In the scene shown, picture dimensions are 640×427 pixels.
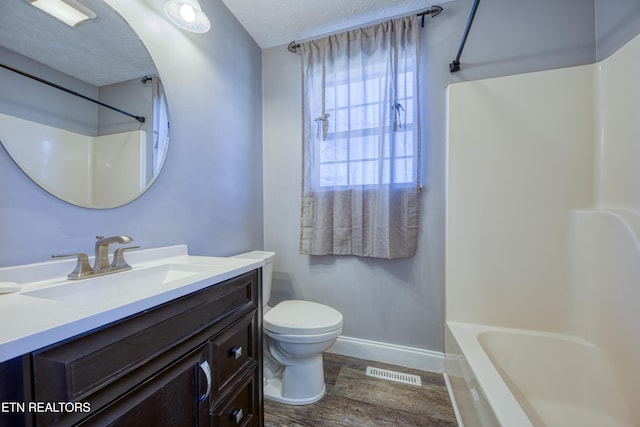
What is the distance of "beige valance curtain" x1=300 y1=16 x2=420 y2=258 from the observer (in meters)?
1.64

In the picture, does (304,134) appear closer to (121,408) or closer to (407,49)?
(407,49)

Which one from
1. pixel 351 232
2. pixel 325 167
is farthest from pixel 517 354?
pixel 325 167

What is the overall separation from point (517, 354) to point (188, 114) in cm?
217

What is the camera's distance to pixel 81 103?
0.93 meters

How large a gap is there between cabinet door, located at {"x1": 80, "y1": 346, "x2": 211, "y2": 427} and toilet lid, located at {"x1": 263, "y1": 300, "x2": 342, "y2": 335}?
58 centimetres

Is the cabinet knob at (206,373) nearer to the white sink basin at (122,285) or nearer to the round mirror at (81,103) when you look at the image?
the white sink basin at (122,285)

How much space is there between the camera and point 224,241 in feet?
5.26

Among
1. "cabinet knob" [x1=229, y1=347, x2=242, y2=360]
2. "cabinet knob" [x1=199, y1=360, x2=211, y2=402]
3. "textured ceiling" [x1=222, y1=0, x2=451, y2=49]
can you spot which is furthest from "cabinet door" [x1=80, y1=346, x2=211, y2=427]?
"textured ceiling" [x1=222, y1=0, x2=451, y2=49]

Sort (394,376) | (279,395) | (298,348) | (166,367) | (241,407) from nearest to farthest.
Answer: (166,367), (241,407), (298,348), (279,395), (394,376)

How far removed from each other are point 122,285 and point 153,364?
0.41 m

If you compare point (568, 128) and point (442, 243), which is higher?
point (568, 128)

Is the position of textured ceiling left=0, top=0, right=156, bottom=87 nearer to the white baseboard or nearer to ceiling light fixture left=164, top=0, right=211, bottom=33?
ceiling light fixture left=164, top=0, right=211, bottom=33

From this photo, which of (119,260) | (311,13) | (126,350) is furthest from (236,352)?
(311,13)
